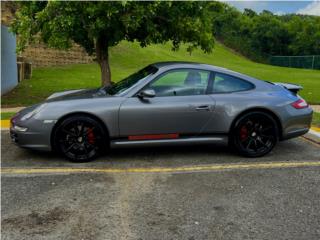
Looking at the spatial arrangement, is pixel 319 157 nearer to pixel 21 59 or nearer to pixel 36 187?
pixel 36 187

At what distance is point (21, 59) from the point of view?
18.7 meters

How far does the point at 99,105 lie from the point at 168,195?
5.63 ft

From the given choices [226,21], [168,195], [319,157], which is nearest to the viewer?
[168,195]

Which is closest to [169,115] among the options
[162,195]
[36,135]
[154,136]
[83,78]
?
[154,136]

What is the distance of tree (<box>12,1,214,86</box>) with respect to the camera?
9172mm

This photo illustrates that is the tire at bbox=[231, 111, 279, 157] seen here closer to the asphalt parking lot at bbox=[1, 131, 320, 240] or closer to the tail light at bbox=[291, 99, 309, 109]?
the asphalt parking lot at bbox=[1, 131, 320, 240]

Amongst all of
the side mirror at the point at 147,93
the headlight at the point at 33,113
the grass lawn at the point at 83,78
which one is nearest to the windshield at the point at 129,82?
the side mirror at the point at 147,93

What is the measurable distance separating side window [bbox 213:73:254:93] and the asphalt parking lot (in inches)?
36.9

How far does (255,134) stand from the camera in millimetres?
5992

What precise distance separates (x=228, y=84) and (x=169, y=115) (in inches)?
39.3

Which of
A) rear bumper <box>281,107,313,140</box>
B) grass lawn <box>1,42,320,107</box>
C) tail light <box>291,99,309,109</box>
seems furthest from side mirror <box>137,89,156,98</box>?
grass lawn <box>1,42,320,107</box>

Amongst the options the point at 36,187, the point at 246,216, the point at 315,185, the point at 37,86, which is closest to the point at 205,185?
the point at 246,216

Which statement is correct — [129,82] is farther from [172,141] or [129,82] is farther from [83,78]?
[83,78]

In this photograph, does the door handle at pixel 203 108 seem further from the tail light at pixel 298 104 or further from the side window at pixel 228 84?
the tail light at pixel 298 104
